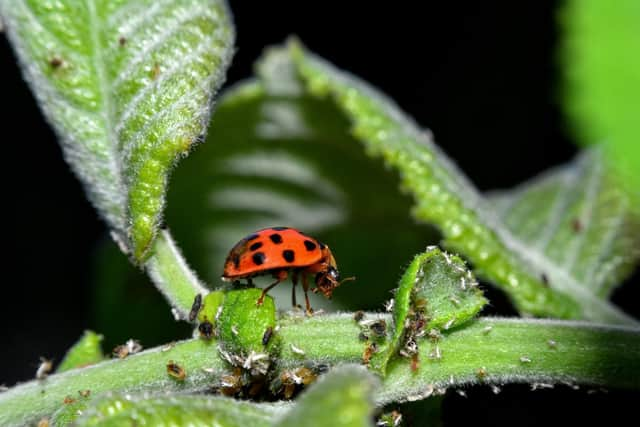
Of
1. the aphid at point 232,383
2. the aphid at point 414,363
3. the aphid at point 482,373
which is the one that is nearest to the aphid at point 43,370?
the aphid at point 232,383

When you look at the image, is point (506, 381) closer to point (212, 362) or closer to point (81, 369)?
point (212, 362)

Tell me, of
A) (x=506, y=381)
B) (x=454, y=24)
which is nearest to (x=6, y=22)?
(x=506, y=381)

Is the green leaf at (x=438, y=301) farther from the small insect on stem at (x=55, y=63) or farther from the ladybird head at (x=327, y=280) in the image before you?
the small insect on stem at (x=55, y=63)

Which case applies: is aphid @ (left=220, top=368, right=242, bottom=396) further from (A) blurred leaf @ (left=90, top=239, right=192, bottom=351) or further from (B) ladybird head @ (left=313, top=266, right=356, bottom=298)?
(A) blurred leaf @ (left=90, top=239, right=192, bottom=351)

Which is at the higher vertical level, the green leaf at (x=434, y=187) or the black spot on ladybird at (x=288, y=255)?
the green leaf at (x=434, y=187)

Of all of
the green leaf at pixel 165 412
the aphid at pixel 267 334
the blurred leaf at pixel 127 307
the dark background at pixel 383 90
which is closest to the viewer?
the green leaf at pixel 165 412

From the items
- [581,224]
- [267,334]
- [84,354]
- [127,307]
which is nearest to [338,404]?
[267,334]

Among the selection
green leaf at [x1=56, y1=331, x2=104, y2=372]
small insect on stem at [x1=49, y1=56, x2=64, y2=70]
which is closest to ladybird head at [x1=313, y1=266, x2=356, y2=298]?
green leaf at [x1=56, y1=331, x2=104, y2=372]
